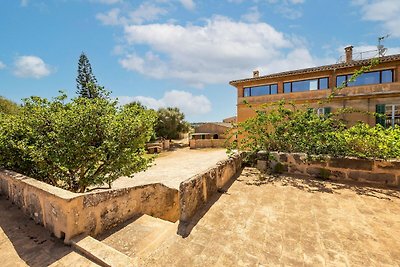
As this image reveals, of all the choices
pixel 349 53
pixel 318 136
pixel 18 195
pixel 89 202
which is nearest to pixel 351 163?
pixel 318 136

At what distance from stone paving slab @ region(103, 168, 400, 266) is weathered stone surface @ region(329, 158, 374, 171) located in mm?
651

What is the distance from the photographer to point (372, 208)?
3.51 metres

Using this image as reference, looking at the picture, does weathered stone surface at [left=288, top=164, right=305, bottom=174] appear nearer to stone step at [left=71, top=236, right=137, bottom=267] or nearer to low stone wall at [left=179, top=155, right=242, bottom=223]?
low stone wall at [left=179, top=155, right=242, bottom=223]

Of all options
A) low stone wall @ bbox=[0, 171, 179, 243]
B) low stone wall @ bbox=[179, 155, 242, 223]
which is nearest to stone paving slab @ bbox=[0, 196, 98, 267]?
low stone wall @ bbox=[0, 171, 179, 243]

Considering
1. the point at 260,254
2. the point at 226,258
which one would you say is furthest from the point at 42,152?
the point at 260,254

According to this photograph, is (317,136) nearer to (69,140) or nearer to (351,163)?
(351,163)

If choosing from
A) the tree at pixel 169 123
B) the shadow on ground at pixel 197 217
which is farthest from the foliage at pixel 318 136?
the tree at pixel 169 123

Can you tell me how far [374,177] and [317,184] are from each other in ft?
4.36

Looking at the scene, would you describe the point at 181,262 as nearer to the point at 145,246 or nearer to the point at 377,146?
the point at 145,246

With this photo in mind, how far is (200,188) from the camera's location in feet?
11.9

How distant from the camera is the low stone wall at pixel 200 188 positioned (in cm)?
314

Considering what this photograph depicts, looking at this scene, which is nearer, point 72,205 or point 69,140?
point 72,205

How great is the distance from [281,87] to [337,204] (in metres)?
17.9

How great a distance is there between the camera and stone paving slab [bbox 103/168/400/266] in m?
2.31
